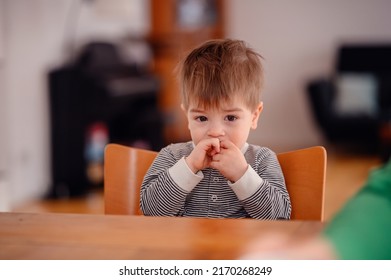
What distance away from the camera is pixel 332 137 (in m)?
5.11

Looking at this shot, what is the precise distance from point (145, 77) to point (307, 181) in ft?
10.8

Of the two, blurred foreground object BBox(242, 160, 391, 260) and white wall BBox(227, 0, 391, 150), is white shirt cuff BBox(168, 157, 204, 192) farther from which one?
white wall BBox(227, 0, 391, 150)

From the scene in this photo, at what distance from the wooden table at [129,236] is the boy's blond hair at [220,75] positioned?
1.09 ft

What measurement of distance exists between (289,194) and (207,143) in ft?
0.56

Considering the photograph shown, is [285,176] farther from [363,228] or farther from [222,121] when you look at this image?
[363,228]

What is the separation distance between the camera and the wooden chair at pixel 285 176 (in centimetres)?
104

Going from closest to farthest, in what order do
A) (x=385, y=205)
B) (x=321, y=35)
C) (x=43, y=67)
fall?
(x=385, y=205)
(x=43, y=67)
(x=321, y=35)

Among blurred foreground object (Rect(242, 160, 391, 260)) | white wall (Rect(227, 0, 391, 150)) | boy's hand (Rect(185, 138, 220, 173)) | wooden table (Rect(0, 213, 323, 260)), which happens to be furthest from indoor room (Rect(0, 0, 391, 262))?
blurred foreground object (Rect(242, 160, 391, 260))

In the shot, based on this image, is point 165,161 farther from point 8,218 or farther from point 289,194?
point 8,218

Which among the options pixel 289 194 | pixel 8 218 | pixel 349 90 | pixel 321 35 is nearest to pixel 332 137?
pixel 349 90

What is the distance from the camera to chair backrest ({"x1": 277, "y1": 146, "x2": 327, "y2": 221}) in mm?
1041

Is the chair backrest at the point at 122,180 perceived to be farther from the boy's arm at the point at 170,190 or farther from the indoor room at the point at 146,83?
the indoor room at the point at 146,83

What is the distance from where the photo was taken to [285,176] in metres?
1.09

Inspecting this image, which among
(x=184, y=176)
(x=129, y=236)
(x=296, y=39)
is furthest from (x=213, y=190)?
(x=296, y=39)
